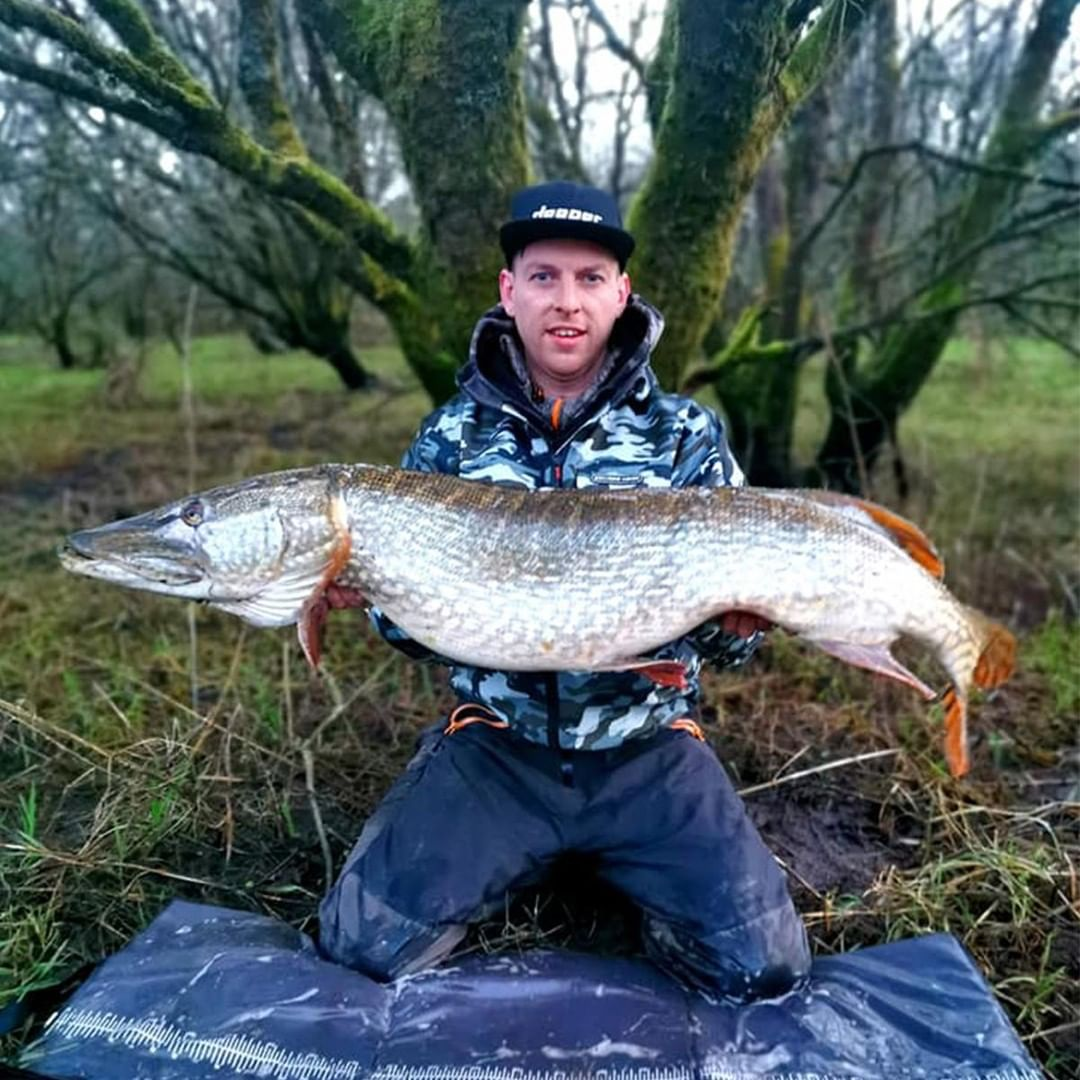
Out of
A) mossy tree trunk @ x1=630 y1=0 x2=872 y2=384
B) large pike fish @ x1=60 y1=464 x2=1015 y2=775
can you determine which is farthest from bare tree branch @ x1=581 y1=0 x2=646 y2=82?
large pike fish @ x1=60 y1=464 x2=1015 y2=775

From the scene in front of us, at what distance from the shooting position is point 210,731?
3.55 metres

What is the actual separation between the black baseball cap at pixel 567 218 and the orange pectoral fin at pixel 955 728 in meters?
1.52

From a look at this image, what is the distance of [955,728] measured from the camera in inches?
109

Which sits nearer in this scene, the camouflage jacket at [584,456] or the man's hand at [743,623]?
the man's hand at [743,623]

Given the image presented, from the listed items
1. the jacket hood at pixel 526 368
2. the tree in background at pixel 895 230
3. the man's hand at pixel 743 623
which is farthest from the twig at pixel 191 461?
the tree in background at pixel 895 230

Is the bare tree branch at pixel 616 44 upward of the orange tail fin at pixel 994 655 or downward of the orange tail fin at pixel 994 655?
upward

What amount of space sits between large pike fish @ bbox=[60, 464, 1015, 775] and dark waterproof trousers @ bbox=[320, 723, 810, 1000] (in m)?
0.38

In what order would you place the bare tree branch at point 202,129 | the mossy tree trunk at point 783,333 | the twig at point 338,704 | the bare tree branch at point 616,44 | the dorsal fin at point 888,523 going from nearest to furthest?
1. the dorsal fin at point 888,523
2. the bare tree branch at point 202,129
3. the twig at point 338,704
4. the bare tree branch at point 616,44
5. the mossy tree trunk at point 783,333

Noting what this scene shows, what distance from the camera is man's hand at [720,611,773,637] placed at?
2.62 m

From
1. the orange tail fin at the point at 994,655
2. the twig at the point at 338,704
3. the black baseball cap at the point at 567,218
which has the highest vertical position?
the black baseball cap at the point at 567,218

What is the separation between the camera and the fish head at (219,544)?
2449 mm

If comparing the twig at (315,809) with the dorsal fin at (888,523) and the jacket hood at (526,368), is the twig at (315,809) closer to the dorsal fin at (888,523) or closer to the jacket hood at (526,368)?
the jacket hood at (526,368)

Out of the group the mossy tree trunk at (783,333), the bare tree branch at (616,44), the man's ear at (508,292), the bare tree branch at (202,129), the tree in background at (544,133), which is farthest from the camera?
the mossy tree trunk at (783,333)

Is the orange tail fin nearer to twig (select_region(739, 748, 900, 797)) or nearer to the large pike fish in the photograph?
the large pike fish
